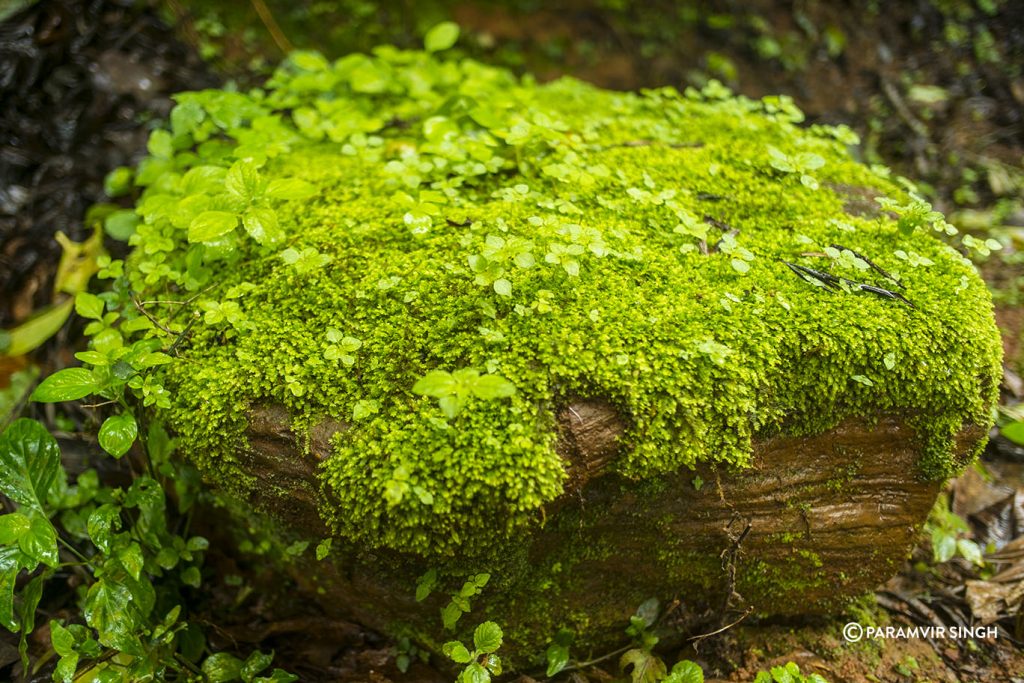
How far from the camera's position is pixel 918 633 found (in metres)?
2.75

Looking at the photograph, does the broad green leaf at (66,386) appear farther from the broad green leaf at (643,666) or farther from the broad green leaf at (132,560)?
the broad green leaf at (643,666)

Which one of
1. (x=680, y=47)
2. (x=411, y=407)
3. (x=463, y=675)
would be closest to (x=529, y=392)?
(x=411, y=407)

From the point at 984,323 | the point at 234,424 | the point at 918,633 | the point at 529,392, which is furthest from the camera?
the point at 918,633

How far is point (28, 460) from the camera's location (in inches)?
89.3

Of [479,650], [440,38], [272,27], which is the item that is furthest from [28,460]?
[272,27]

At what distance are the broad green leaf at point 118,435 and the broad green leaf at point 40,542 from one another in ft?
0.99

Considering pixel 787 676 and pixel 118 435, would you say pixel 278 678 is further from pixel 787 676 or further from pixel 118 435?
pixel 787 676

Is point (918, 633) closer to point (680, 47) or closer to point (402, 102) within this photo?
point (402, 102)

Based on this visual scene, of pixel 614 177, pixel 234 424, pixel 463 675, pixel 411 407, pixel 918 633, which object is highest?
pixel 614 177

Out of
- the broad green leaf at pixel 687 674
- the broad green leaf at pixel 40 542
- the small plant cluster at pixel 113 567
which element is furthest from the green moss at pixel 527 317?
the broad green leaf at pixel 687 674

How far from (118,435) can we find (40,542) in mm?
383

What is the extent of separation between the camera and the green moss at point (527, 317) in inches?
78.3

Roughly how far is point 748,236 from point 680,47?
385 centimetres

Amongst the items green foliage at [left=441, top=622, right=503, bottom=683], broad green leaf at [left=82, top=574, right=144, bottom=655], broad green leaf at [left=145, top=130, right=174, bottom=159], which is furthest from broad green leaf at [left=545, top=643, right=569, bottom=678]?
broad green leaf at [left=145, top=130, right=174, bottom=159]
